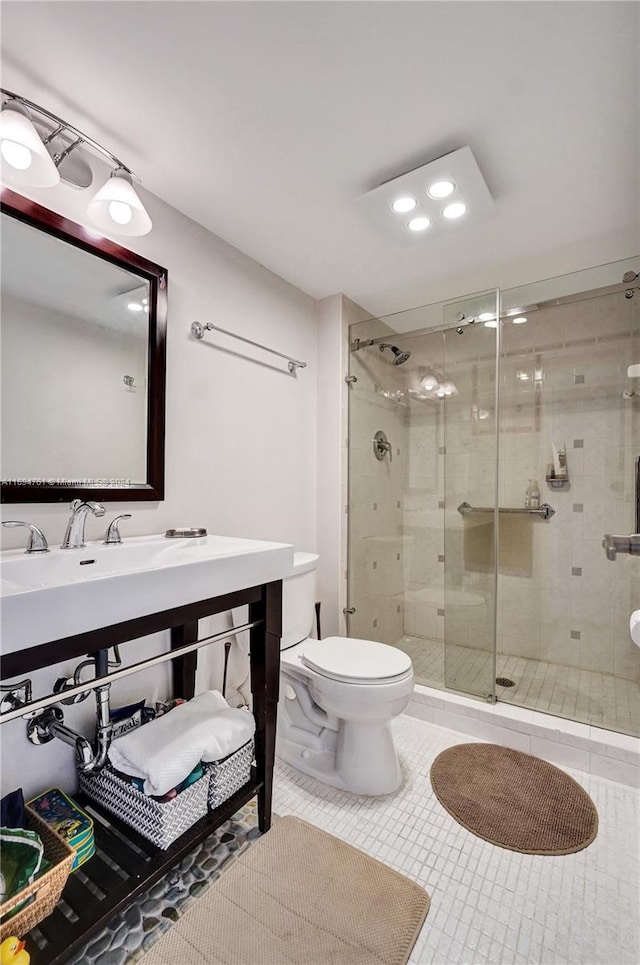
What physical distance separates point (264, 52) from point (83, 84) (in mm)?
520

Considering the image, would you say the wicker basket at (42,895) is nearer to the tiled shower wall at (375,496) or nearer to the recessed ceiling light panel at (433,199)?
the tiled shower wall at (375,496)

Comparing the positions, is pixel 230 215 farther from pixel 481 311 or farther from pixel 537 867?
pixel 537 867

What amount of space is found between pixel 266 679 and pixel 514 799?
1011 millimetres

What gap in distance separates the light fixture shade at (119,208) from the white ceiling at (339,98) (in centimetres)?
19

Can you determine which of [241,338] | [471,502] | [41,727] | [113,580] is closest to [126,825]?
[41,727]

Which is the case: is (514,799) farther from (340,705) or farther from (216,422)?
(216,422)

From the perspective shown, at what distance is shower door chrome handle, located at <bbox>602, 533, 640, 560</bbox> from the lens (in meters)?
1.28

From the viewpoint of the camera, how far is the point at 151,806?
1.18 metres

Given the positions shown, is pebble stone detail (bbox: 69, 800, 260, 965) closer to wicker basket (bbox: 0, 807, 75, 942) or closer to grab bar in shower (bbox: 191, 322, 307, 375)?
wicker basket (bbox: 0, 807, 75, 942)

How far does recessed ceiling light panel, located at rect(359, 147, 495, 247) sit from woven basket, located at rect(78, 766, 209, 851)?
80.5 inches

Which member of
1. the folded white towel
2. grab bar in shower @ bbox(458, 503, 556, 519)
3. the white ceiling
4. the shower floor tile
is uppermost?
the white ceiling

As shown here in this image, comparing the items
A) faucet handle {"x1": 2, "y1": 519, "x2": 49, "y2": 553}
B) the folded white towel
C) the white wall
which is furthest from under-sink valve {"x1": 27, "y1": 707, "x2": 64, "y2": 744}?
faucet handle {"x1": 2, "y1": 519, "x2": 49, "y2": 553}

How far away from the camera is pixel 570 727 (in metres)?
1.82

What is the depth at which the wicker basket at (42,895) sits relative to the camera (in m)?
0.91
